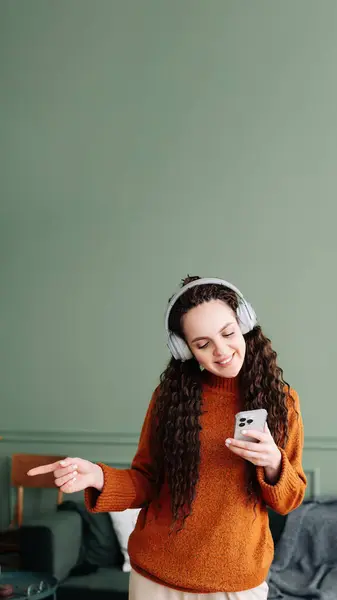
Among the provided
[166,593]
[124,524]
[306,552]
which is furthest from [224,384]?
[124,524]

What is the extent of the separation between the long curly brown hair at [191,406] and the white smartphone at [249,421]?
0.10 meters

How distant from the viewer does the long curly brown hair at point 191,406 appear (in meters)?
1.55

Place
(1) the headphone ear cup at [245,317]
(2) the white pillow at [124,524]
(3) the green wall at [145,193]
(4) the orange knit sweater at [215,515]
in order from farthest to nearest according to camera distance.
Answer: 1. (3) the green wall at [145,193]
2. (2) the white pillow at [124,524]
3. (1) the headphone ear cup at [245,317]
4. (4) the orange knit sweater at [215,515]

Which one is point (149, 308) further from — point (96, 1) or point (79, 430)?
point (96, 1)

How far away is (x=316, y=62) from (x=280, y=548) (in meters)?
2.74

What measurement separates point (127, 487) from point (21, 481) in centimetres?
287

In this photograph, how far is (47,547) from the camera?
3516 mm

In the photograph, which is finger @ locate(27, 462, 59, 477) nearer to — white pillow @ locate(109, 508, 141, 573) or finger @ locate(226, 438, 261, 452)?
finger @ locate(226, 438, 261, 452)

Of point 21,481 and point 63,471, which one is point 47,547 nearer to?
point 21,481

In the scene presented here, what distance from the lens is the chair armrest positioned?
3512 millimetres

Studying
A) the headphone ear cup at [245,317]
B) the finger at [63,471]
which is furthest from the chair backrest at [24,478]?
the headphone ear cup at [245,317]

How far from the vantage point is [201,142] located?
4.24 m

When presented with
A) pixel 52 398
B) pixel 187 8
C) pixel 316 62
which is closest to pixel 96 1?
pixel 187 8

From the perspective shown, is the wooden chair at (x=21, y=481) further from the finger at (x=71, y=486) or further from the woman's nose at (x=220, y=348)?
the woman's nose at (x=220, y=348)
